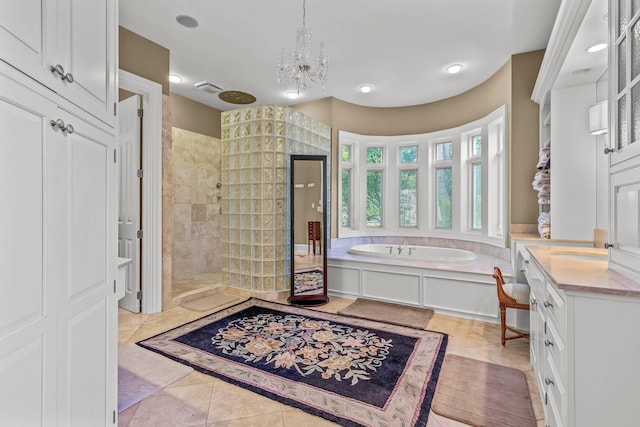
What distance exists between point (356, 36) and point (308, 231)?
2.28 meters

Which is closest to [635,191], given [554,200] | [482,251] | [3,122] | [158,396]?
[554,200]

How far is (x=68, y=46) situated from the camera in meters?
1.01

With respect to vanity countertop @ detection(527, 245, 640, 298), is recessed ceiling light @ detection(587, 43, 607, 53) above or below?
above

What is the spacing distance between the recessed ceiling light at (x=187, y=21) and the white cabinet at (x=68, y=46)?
1.81 m

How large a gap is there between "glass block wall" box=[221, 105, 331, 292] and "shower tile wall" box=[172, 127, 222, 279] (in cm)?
105

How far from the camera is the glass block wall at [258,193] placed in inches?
153

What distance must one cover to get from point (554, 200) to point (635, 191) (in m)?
1.71

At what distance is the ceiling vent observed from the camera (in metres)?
4.28

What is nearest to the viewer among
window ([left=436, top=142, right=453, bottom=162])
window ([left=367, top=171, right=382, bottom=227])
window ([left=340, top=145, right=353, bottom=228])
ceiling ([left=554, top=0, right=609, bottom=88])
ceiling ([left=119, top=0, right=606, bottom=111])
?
ceiling ([left=554, top=0, right=609, bottom=88])

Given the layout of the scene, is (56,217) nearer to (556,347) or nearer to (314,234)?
(556,347)

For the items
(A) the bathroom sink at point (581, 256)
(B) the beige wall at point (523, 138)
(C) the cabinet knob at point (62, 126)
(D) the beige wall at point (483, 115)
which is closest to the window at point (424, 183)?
(D) the beige wall at point (483, 115)

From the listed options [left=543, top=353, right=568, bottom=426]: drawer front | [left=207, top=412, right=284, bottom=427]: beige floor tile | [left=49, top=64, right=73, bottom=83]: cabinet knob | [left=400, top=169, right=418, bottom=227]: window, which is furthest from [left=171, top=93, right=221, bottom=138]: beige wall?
[left=543, top=353, right=568, bottom=426]: drawer front

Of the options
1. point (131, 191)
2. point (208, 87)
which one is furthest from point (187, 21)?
point (131, 191)

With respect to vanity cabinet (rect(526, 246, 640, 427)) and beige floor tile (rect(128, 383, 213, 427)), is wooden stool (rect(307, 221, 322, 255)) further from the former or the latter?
vanity cabinet (rect(526, 246, 640, 427))
